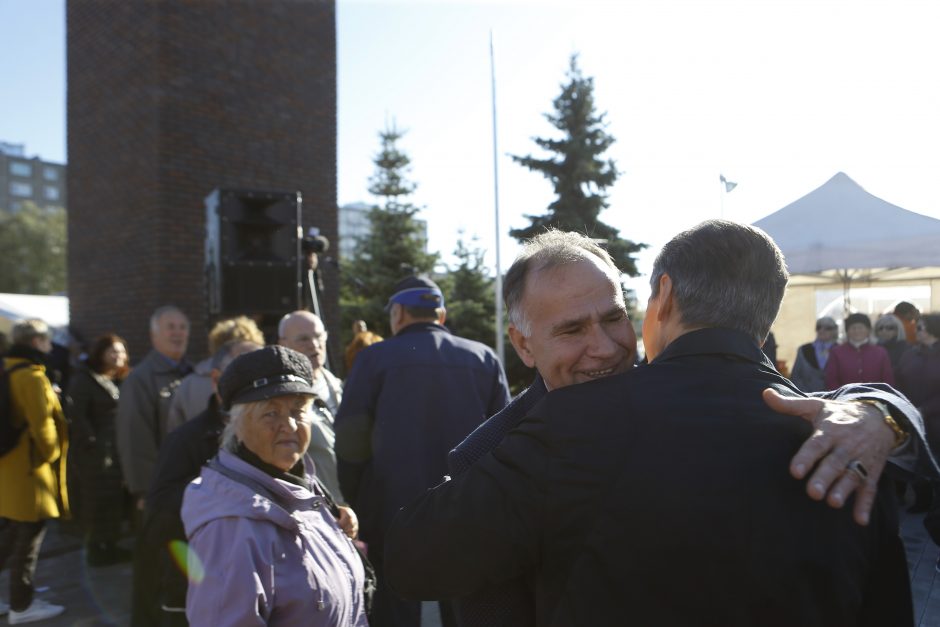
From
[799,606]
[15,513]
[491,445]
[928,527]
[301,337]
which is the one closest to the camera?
[799,606]

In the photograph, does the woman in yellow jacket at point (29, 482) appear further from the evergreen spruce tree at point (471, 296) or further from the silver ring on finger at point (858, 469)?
the evergreen spruce tree at point (471, 296)

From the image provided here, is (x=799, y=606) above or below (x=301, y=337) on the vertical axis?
below

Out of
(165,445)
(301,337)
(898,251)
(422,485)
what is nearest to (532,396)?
(165,445)

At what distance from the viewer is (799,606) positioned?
102 centimetres

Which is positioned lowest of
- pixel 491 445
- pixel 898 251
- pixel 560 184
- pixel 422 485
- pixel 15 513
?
pixel 15 513

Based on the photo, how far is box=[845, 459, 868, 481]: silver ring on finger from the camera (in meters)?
1.04

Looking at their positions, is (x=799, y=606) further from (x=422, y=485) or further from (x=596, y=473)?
(x=422, y=485)

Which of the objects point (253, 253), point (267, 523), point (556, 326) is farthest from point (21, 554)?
point (556, 326)

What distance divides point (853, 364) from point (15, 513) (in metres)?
6.83

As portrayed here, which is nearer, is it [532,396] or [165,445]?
[532,396]

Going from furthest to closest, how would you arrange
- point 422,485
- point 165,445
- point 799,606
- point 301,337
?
point 301,337, point 422,485, point 165,445, point 799,606

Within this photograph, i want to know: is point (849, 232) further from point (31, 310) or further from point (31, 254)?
point (31, 254)

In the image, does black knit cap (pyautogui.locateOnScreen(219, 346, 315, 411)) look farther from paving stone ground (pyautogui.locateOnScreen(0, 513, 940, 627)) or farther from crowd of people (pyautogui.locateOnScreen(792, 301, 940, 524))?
crowd of people (pyautogui.locateOnScreen(792, 301, 940, 524))

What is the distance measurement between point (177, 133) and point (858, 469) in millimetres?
8754
